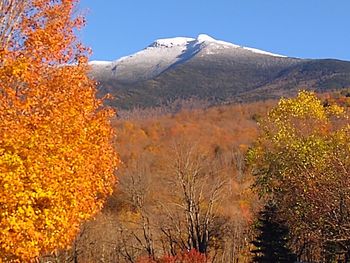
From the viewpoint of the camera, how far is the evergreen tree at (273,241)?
22.2 metres

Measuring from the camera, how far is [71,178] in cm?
980

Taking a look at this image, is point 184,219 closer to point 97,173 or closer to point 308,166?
point 308,166

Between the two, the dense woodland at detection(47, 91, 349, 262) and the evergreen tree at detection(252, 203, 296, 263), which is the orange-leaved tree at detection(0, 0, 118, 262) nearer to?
the dense woodland at detection(47, 91, 349, 262)

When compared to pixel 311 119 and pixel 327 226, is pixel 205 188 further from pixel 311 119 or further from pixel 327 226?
pixel 327 226

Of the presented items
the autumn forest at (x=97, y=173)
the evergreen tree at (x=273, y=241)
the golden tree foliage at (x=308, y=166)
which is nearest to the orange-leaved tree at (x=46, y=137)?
the autumn forest at (x=97, y=173)

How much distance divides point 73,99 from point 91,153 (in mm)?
1133

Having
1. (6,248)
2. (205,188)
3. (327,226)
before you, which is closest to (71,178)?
(6,248)

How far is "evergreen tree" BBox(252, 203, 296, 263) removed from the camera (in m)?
22.2

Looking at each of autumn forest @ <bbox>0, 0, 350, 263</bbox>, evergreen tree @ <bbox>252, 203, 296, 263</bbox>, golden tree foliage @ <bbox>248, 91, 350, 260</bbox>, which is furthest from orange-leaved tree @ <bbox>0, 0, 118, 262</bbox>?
evergreen tree @ <bbox>252, 203, 296, 263</bbox>

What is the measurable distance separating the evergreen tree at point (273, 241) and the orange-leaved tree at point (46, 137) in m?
12.8

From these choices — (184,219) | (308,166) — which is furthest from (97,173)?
(184,219)

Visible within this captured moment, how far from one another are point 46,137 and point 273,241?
15.2 meters

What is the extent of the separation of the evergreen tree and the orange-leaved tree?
42.0 feet

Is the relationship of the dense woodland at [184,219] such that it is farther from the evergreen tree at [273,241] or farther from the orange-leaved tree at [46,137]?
the orange-leaved tree at [46,137]
